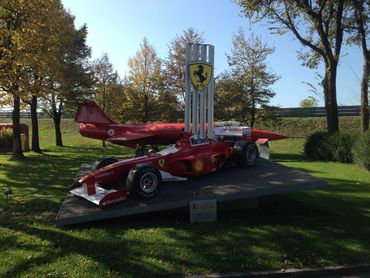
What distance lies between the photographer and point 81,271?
6.24 meters

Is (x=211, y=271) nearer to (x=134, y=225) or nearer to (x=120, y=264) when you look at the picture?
(x=120, y=264)

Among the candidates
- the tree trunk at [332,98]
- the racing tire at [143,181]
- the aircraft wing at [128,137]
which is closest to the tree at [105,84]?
the aircraft wing at [128,137]

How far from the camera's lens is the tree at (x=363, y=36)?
27.1 metres

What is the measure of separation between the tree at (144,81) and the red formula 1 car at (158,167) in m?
21.7

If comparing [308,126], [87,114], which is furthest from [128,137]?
[308,126]

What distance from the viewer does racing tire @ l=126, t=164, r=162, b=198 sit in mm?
8711

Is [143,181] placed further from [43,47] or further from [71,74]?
[71,74]

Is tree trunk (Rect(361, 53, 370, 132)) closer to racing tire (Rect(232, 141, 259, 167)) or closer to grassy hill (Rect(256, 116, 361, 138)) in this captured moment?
grassy hill (Rect(256, 116, 361, 138))

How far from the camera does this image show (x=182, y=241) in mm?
7547

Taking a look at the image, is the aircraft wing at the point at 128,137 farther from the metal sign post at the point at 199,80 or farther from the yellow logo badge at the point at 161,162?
the yellow logo badge at the point at 161,162

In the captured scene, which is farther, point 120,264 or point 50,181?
point 50,181

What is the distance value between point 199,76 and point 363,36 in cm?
2062

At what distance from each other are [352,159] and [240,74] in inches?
559

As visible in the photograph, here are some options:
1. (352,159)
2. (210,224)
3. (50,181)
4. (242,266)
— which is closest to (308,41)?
(352,159)
